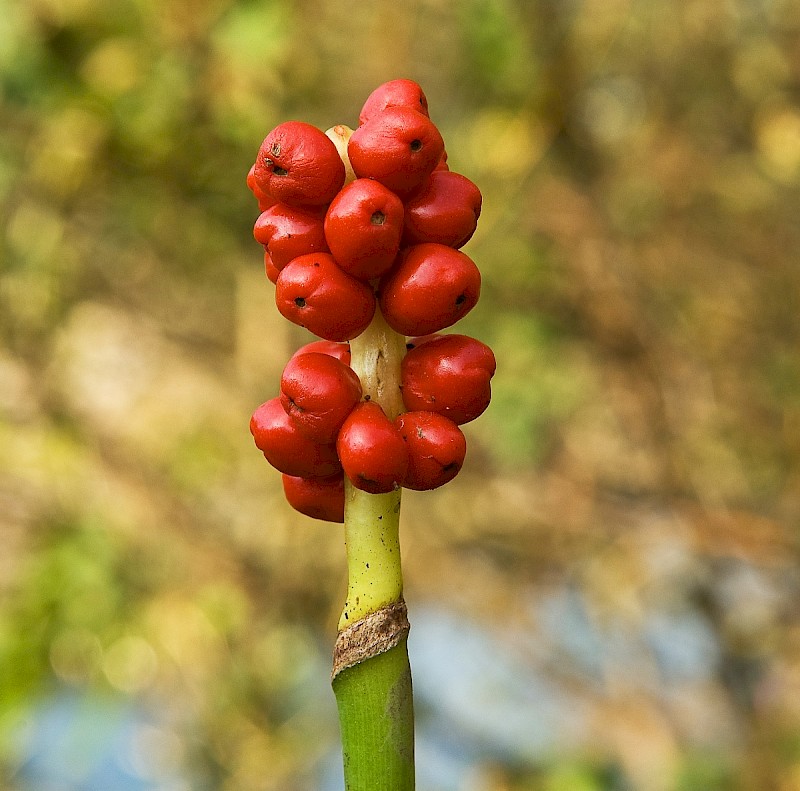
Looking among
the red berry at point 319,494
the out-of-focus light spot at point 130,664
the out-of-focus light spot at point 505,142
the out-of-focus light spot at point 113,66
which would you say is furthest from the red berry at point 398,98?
the out-of-focus light spot at point 130,664

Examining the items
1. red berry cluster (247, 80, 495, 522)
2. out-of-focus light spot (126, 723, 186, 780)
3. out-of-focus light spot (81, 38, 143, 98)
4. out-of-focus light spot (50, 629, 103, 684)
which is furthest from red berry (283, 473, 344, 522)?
out-of-focus light spot (126, 723, 186, 780)

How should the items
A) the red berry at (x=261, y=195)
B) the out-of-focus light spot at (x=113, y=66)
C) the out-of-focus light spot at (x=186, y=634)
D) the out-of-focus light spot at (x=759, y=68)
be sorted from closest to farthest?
the red berry at (x=261, y=195)
the out-of-focus light spot at (x=113, y=66)
the out-of-focus light spot at (x=759, y=68)
the out-of-focus light spot at (x=186, y=634)

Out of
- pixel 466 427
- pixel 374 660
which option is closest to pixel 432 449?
pixel 374 660

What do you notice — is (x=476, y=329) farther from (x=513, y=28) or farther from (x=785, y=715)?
(x=785, y=715)

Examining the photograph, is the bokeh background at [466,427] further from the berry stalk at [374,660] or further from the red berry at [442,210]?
the berry stalk at [374,660]

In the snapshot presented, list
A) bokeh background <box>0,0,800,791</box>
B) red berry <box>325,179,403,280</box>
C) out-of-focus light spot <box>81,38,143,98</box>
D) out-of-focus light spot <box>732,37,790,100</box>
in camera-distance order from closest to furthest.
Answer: red berry <box>325,179,403,280</box>
out-of-focus light spot <box>81,38,143,98</box>
bokeh background <box>0,0,800,791</box>
out-of-focus light spot <box>732,37,790,100</box>

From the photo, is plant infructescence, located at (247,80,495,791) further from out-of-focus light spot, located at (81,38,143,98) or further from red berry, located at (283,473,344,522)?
out-of-focus light spot, located at (81,38,143,98)
